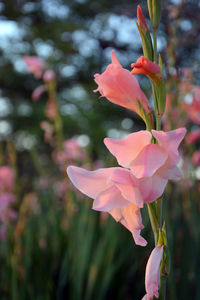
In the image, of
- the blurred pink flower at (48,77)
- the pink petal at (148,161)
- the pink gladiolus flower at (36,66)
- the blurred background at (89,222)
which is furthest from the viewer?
the pink gladiolus flower at (36,66)

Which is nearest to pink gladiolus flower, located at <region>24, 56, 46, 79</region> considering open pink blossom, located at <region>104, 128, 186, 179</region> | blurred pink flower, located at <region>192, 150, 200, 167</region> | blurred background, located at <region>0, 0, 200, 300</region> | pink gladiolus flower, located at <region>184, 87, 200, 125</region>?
blurred background, located at <region>0, 0, 200, 300</region>

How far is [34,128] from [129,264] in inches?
266

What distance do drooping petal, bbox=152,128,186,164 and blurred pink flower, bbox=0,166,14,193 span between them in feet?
4.81

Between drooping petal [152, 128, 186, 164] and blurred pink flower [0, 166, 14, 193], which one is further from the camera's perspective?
blurred pink flower [0, 166, 14, 193]

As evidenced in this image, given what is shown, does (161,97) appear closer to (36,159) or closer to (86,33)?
(36,159)

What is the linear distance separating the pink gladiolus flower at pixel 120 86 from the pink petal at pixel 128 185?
0.14 meters

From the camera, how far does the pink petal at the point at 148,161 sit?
443mm

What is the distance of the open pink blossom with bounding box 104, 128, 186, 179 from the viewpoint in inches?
17.6

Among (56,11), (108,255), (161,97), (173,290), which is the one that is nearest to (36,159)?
(108,255)

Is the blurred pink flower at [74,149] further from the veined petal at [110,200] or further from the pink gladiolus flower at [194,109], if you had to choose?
the veined petal at [110,200]

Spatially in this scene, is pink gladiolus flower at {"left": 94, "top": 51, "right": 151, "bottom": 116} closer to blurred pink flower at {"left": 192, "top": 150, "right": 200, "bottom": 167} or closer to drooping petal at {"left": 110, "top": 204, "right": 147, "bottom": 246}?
drooping petal at {"left": 110, "top": 204, "right": 147, "bottom": 246}

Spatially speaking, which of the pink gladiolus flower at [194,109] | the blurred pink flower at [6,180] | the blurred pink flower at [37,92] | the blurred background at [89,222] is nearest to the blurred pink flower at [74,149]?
the blurred background at [89,222]

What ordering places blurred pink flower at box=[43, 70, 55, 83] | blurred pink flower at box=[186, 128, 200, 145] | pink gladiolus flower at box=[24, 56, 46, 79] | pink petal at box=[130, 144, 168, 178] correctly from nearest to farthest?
pink petal at box=[130, 144, 168, 178] < blurred pink flower at box=[186, 128, 200, 145] < blurred pink flower at box=[43, 70, 55, 83] < pink gladiolus flower at box=[24, 56, 46, 79]

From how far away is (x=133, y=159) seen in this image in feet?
1.54
